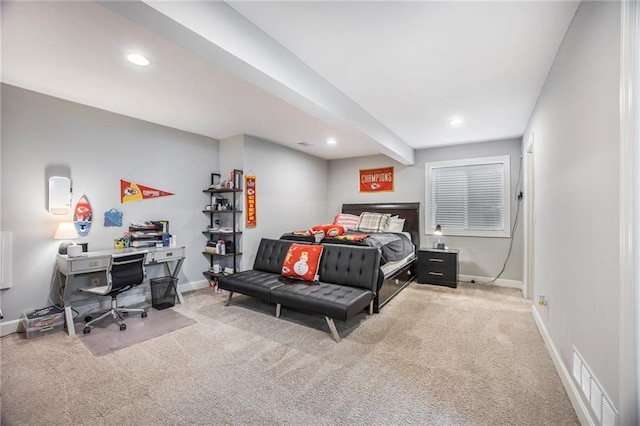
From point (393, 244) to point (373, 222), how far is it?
1239 mm

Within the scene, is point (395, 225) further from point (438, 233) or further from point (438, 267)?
point (438, 267)

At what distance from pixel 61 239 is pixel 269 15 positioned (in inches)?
131

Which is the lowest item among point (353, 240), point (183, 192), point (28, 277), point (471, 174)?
point (28, 277)

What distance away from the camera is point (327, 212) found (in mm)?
6570

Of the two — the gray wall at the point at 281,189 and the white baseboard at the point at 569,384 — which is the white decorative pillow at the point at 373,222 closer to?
the gray wall at the point at 281,189

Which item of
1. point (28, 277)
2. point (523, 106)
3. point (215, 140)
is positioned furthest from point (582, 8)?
point (28, 277)

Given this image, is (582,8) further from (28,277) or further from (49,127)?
(28,277)

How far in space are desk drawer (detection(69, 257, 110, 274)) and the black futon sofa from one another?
1268 millimetres

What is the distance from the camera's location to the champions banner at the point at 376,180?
576cm

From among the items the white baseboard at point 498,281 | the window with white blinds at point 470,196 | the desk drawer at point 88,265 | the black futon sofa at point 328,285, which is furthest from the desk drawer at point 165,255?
the white baseboard at point 498,281

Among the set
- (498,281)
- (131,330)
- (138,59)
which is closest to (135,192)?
(131,330)

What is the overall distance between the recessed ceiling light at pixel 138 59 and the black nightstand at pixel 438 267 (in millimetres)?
4484

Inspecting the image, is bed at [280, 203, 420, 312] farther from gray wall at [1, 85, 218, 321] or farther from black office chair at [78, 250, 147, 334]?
black office chair at [78, 250, 147, 334]

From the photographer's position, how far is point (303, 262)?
11.1 feet
